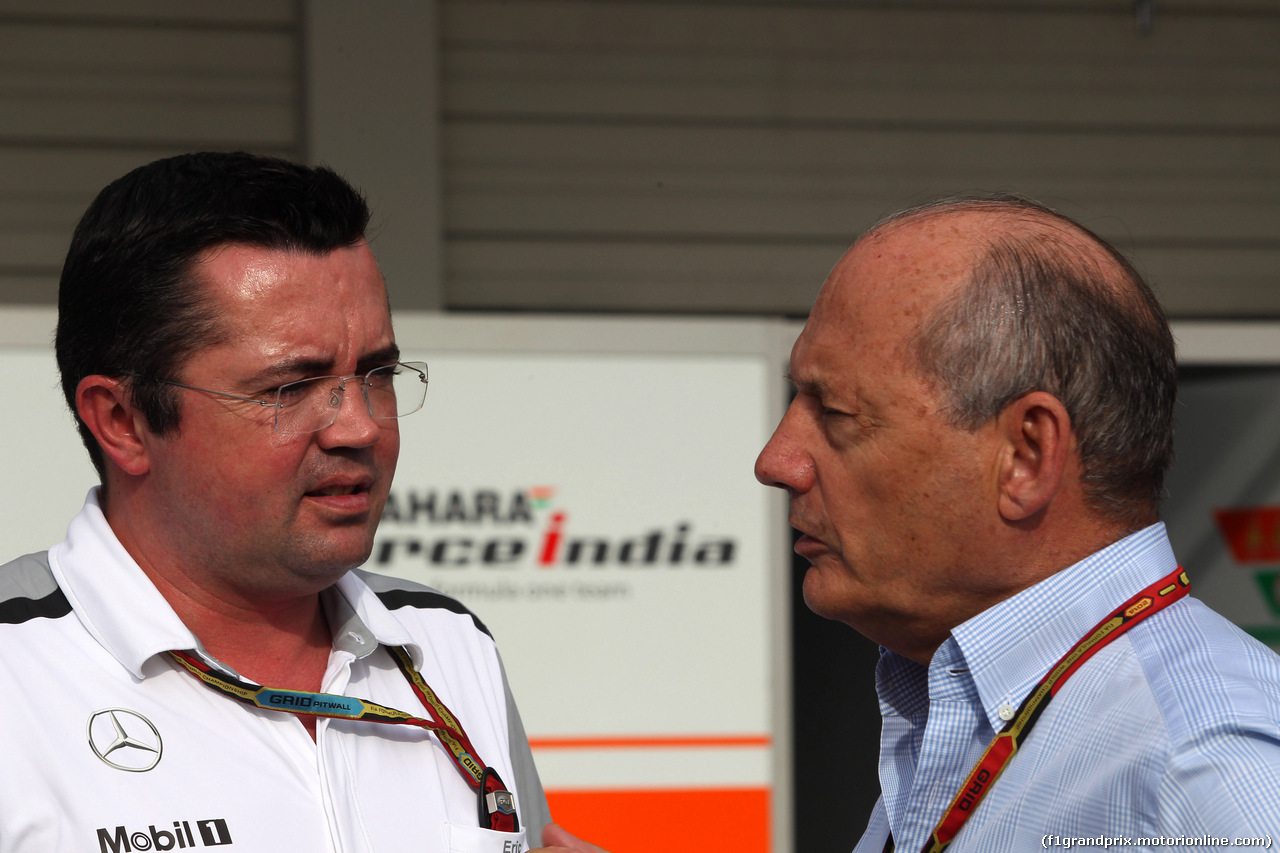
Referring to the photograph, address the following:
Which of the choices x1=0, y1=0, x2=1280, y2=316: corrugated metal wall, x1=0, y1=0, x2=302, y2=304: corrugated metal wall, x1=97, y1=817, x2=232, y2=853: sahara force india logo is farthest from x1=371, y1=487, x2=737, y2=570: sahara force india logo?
x1=97, y1=817, x2=232, y2=853: sahara force india logo

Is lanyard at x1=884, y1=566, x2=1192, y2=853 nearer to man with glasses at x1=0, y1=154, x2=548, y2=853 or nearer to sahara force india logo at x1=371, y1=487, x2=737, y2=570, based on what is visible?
man with glasses at x1=0, y1=154, x2=548, y2=853

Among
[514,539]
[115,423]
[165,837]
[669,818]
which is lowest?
[669,818]

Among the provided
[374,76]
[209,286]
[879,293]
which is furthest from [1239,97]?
[209,286]

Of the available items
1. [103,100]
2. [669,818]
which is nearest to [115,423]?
[669,818]

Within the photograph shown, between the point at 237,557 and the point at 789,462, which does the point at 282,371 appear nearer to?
the point at 237,557

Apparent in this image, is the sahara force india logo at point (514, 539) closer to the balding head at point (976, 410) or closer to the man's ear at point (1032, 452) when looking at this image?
the balding head at point (976, 410)

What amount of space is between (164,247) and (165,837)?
2.71ft

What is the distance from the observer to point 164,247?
5.81ft

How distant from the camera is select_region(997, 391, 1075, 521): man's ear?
1381mm

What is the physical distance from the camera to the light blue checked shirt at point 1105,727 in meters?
1.13

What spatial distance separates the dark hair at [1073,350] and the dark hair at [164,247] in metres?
0.97

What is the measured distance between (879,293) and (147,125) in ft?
12.3

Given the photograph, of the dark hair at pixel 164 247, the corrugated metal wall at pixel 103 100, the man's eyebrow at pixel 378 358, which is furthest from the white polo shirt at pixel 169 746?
the corrugated metal wall at pixel 103 100

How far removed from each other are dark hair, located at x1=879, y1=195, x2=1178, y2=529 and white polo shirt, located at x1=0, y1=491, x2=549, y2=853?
0.95 metres
